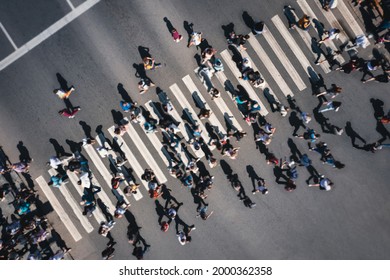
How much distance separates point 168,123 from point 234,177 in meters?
4.80

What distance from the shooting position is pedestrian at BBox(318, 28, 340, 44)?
623 inches

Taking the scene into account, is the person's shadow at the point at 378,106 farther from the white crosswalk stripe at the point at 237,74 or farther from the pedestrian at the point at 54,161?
the pedestrian at the point at 54,161

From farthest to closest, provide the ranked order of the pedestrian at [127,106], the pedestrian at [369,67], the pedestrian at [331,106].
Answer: the pedestrian at [127,106], the pedestrian at [331,106], the pedestrian at [369,67]

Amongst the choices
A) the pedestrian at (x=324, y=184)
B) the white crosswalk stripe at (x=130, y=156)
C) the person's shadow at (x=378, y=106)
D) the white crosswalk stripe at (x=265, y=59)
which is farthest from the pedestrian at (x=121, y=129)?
the person's shadow at (x=378, y=106)

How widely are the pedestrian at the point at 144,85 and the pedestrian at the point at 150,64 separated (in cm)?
70

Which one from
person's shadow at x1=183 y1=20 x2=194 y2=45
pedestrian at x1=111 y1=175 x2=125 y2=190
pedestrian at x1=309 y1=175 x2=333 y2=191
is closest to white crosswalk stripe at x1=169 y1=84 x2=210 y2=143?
person's shadow at x1=183 y1=20 x2=194 y2=45

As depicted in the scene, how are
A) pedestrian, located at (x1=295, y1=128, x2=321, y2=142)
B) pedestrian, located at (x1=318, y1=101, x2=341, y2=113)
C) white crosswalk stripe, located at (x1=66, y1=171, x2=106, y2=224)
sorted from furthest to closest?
1. white crosswalk stripe, located at (x1=66, y1=171, x2=106, y2=224)
2. pedestrian, located at (x1=295, y1=128, x2=321, y2=142)
3. pedestrian, located at (x1=318, y1=101, x2=341, y2=113)

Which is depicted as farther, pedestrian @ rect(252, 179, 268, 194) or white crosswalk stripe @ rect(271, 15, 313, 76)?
pedestrian @ rect(252, 179, 268, 194)

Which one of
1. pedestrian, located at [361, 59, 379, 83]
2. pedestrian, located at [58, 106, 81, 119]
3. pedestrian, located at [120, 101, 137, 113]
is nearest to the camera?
pedestrian, located at [361, 59, 379, 83]

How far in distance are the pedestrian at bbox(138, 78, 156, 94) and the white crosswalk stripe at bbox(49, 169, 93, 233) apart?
684cm

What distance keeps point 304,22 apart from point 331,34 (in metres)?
1.59

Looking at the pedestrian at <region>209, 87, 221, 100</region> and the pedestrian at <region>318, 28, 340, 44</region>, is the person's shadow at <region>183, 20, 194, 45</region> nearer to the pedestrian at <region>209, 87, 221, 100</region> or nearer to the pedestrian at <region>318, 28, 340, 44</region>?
the pedestrian at <region>209, 87, 221, 100</region>

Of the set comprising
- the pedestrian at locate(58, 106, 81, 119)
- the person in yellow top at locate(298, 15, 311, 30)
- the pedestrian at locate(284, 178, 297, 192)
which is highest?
the pedestrian at locate(58, 106, 81, 119)

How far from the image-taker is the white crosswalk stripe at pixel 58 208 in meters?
17.0
